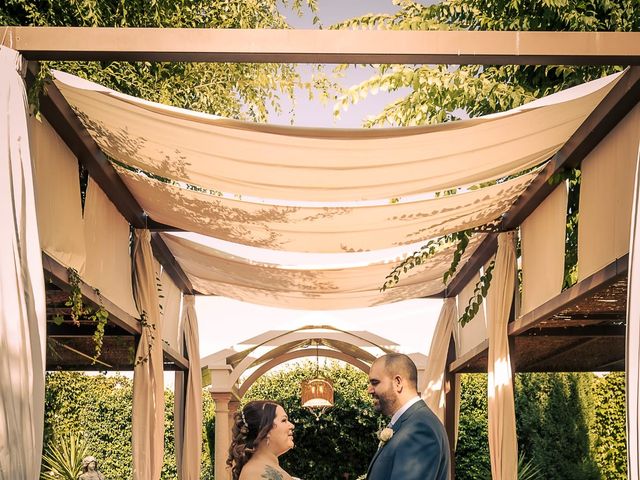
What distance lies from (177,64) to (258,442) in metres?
3.77

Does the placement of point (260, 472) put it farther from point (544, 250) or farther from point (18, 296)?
point (544, 250)

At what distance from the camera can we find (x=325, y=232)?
259 inches

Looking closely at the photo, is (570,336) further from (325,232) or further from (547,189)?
(325,232)

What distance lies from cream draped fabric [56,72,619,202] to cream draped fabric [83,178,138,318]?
65 cm

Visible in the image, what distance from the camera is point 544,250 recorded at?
632cm

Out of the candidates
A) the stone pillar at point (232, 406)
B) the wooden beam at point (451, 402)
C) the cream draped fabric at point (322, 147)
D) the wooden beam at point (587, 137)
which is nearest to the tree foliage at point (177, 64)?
the cream draped fabric at point (322, 147)

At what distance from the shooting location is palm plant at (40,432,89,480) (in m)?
12.6

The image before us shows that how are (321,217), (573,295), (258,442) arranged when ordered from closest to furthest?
(258,442)
(573,295)
(321,217)

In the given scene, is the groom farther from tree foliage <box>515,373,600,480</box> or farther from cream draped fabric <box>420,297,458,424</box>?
tree foliage <box>515,373,600,480</box>

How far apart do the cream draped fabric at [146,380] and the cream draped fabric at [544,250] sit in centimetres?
310

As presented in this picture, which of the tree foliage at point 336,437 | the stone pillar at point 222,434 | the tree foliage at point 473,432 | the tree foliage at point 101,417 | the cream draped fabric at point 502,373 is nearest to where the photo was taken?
the cream draped fabric at point 502,373

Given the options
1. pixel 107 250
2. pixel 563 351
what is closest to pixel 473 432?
pixel 563 351

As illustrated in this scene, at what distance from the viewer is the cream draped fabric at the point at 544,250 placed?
584cm

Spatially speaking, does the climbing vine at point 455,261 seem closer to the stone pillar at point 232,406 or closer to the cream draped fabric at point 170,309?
the cream draped fabric at point 170,309
